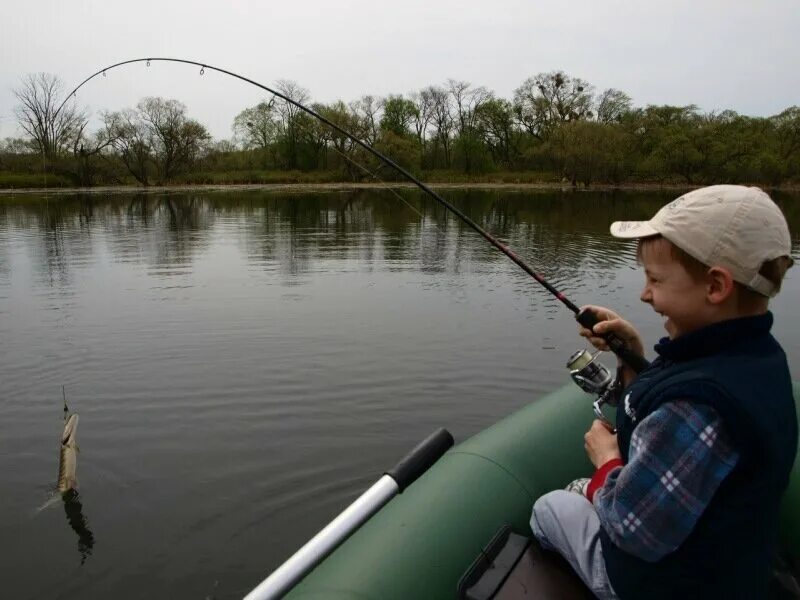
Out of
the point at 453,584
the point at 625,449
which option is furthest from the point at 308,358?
the point at 625,449

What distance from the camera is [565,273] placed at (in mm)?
10211

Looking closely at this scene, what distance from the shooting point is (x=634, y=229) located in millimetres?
1503

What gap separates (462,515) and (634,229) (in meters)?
1.12

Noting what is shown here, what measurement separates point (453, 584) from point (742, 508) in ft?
3.00

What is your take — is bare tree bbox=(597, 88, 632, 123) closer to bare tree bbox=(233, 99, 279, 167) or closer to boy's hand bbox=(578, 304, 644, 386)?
bare tree bbox=(233, 99, 279, 167)

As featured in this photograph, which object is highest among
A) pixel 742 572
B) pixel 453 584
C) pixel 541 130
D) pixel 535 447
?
pixel 541 130

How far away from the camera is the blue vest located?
1175mm

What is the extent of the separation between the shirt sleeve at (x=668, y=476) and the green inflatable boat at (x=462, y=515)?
1.51 feet

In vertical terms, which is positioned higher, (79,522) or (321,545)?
(321,545)

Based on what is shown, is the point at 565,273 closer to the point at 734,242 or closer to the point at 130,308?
the point at 130,308

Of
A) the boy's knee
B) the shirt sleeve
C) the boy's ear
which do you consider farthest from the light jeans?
the boy's ear

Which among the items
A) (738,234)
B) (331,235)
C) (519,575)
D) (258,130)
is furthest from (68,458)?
(258,130)

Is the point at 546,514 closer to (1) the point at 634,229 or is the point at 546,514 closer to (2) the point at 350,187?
(1) the point at 634,229

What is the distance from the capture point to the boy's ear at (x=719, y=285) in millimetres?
Result: 1280
